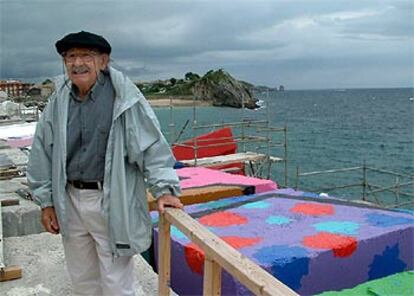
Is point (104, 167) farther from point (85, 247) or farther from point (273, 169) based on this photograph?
point (273, 169)

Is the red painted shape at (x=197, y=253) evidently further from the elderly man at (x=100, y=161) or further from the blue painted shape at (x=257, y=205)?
the elderly man at (x=100, y=161)

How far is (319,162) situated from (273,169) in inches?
321

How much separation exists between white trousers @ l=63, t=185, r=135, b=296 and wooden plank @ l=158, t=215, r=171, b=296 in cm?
22

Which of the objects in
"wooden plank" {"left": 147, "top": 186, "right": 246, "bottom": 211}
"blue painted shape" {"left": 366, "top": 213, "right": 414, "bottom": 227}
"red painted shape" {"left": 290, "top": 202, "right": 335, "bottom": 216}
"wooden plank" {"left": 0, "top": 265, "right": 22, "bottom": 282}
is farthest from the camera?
"wooden plank" {"left": 147, "top": 186, "right": 246, "bottom": 211}

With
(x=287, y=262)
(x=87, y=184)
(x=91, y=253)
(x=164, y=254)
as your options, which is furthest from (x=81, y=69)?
(x=287, y=262)

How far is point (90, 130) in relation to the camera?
2771mm

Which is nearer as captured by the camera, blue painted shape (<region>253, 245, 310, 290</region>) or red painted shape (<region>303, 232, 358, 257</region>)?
blue painted shape (<region>253, 245, 310, 290</region>)

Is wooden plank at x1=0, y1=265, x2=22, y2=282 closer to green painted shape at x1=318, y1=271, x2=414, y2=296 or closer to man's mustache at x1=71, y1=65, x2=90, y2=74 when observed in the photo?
man's mustache at x1=71, y1=65, x2=90, y2=74

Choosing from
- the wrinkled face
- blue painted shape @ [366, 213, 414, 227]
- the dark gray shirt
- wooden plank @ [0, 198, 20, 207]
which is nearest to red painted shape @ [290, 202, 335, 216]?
blue painted shape @ [366, 213, 414, 227]

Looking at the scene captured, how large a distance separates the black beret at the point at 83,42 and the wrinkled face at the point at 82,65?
28 mm

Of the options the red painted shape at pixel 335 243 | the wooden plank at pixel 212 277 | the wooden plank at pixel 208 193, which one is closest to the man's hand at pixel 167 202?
the wooden plank at pixel 212 277

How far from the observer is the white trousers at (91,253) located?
113 inches

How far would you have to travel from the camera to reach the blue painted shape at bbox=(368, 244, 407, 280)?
6034mm

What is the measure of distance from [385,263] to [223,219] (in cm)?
197
